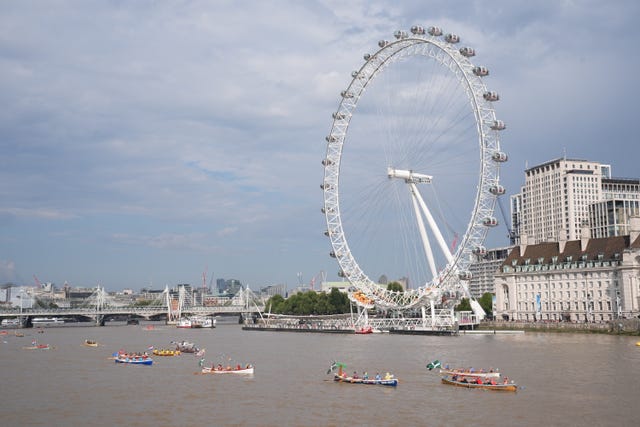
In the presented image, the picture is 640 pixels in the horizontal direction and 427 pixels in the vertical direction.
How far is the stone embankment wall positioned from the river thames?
402 inches

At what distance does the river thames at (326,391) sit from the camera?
119 feet

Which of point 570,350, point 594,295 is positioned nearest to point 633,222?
point 594,295

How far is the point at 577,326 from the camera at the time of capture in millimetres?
88438

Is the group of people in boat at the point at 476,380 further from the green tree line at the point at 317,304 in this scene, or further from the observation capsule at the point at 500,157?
the green tree line at the point at 317,304

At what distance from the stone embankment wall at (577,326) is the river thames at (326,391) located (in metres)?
10.2

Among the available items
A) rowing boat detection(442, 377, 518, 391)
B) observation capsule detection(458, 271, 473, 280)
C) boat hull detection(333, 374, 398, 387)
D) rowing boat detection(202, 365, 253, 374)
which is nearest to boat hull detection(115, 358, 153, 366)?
rowing boat detection(202, 365, 253, 374)

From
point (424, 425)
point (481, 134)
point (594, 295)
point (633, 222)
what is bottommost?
point (424, 425)

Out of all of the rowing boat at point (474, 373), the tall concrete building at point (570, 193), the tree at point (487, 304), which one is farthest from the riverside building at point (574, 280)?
the tall concrete building at point (570, 193)

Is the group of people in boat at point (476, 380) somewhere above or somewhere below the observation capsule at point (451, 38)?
below

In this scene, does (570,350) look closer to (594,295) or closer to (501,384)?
(501,384)

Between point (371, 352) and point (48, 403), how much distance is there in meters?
34.9

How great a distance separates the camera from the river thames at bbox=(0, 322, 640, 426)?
36.2 m

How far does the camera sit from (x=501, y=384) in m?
43.0

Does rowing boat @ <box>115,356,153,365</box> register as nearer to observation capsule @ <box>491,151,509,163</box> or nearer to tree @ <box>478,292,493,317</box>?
observation capsule @ <box>491,151,509,163</box>
